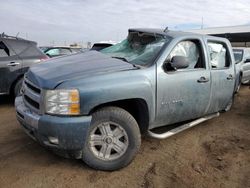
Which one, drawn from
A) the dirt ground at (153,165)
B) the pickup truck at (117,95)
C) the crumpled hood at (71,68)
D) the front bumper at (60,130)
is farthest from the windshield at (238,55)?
the front bumper at (60,130)

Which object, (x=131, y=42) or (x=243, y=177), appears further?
(x=131, y=42)

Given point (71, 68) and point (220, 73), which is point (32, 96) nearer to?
point (71, 68)

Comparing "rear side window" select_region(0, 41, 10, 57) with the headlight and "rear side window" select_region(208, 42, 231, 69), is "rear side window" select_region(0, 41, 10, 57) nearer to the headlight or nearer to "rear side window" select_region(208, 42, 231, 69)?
the headlight

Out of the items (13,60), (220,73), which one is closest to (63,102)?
(220,73)

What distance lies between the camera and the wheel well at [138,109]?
4.13 m

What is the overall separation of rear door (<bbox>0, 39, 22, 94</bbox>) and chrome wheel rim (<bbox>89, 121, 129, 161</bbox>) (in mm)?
4058

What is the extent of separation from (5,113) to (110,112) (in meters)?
3.65

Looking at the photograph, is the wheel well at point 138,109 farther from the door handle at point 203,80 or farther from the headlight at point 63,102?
the door handle at point 203,80

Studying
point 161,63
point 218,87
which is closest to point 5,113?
point 161,63

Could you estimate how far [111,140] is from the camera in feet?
13.0

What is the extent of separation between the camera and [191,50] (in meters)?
5.07

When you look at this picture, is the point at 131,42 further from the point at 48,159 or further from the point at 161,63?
the point at 48,159

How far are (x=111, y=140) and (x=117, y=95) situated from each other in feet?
1.86

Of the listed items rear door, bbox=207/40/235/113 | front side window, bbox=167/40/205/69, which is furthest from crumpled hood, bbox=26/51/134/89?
rear door, bbox=207/40/235/113
